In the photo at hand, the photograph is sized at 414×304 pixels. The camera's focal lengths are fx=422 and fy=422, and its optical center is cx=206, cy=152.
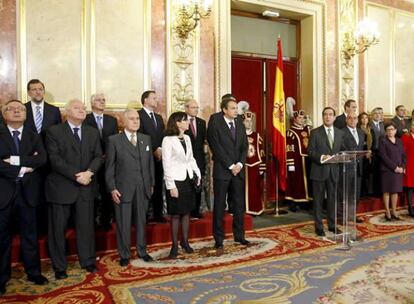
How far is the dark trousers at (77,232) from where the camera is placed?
366 cm

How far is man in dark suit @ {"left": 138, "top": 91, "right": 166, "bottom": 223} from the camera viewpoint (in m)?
4.77

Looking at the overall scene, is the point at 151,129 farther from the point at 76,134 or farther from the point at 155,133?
the point at 76,134

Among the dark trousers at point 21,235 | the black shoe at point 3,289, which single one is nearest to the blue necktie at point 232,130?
the dark trousers at point 21,235

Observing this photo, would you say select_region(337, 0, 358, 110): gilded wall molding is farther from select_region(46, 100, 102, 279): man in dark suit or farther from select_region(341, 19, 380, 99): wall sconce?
select_region(46, 100, 102, 279): man in dark suit

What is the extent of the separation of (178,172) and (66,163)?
3.43 feet

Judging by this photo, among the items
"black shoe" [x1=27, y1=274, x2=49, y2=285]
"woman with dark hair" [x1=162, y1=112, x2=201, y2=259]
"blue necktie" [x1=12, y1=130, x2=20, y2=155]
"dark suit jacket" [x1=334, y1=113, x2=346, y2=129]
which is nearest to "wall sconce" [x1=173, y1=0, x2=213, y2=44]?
"woman with dark hair" [x1=162, y1=112, x2=201, y2=259]

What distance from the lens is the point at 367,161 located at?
6660 mm

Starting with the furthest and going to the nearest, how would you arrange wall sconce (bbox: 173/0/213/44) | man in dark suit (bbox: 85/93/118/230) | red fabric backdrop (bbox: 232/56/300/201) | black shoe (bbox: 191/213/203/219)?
red fabric backdrop (bbox: 232/56/300/201)
wall sconce (bbox: 173/0/213/44)
black shoe (bbox: 191/213/203/219)
man in dark suit (bbox: 85/93/118/230)

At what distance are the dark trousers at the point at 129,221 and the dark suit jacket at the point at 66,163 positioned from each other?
34 centimetres

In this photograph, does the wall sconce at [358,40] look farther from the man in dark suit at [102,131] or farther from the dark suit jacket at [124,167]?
the dark suit jacket at [124,167]

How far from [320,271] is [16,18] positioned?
4.14 m

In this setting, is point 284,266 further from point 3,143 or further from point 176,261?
point 3,143

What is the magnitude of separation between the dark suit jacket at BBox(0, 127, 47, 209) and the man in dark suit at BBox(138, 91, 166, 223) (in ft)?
4.68

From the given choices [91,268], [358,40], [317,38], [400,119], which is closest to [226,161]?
[91,268]
